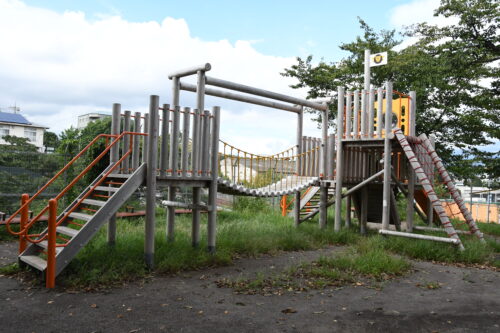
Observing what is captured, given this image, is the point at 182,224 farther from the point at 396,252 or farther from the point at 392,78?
the point at 392,78

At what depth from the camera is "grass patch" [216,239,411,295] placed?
6.00 metres

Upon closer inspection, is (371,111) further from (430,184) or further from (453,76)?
(453,76)

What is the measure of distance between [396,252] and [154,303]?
17.5 feet

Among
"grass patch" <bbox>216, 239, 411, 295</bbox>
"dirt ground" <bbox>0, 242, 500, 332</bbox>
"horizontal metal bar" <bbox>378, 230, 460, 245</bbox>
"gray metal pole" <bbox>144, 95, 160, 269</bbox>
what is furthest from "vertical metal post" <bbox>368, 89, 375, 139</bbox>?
"gray metal pole" <bbox>144, 95, 160, 269</bbox>

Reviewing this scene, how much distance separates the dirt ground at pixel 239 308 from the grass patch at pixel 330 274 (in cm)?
23

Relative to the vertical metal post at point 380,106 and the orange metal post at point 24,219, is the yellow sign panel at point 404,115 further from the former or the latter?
the orange metal post at point 24,219

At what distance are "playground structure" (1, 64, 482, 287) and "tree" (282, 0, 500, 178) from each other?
551cm

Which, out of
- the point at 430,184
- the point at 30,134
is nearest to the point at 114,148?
the point at 430,184

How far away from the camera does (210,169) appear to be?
7.73 meters

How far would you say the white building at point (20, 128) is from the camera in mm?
66562

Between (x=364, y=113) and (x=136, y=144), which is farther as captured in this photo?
(x=364, y=113)

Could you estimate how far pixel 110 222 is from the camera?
743 centimetres

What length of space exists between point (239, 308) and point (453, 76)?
592 inches

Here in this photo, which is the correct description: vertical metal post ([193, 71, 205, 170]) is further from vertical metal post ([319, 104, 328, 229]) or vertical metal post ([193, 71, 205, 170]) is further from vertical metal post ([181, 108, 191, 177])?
vertical metal post ([319, 104, 328, 229])
